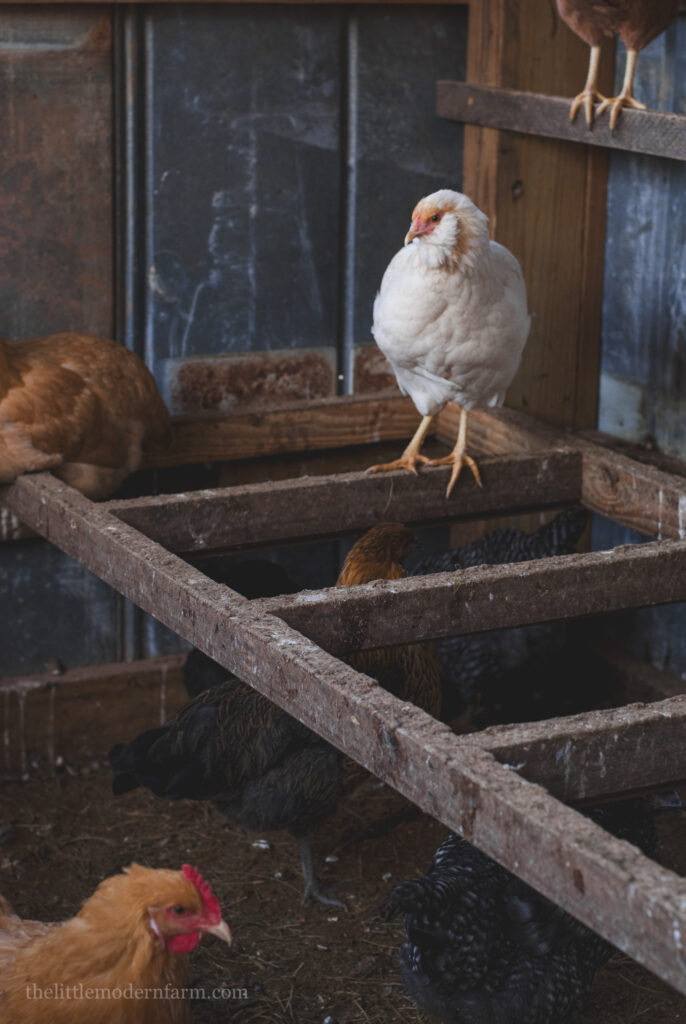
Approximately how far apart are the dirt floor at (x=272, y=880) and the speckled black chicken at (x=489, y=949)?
0.37 metres

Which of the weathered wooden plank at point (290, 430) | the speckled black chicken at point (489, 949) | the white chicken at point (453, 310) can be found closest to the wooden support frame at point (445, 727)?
the white chicken at point (453, 310)

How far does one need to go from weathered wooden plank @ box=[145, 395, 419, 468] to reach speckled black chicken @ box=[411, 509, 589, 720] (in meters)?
0.38

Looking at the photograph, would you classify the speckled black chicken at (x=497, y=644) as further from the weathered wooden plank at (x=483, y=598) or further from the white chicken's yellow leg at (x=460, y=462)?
the weathered wooden plank at (x=483, y=598)

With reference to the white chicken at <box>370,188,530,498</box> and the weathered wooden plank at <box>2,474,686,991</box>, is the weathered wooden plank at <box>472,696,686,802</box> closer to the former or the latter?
the weathered wooden plank at <box>2,474,686,991</box>

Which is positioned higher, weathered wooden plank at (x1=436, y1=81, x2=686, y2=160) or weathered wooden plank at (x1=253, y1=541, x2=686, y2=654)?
weathered wooden plank at (x1=436, y1=81, x2=686, y2=160)

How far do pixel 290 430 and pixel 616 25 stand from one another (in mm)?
1229

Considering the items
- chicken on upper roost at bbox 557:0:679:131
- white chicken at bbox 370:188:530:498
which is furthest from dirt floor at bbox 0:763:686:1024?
chicken on upper roost at bbox 557:0:679:131

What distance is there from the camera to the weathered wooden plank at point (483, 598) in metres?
2.04

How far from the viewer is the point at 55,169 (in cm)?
306

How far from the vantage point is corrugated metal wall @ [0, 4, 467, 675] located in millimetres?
3053

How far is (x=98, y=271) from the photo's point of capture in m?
3.17

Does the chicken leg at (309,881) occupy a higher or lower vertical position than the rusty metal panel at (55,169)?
lower

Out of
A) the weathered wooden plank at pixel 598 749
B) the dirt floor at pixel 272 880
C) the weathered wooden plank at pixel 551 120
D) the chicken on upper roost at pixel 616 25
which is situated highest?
the chicken on upper roost at pixel 616 25

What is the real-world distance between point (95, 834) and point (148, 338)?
4.11 ft
